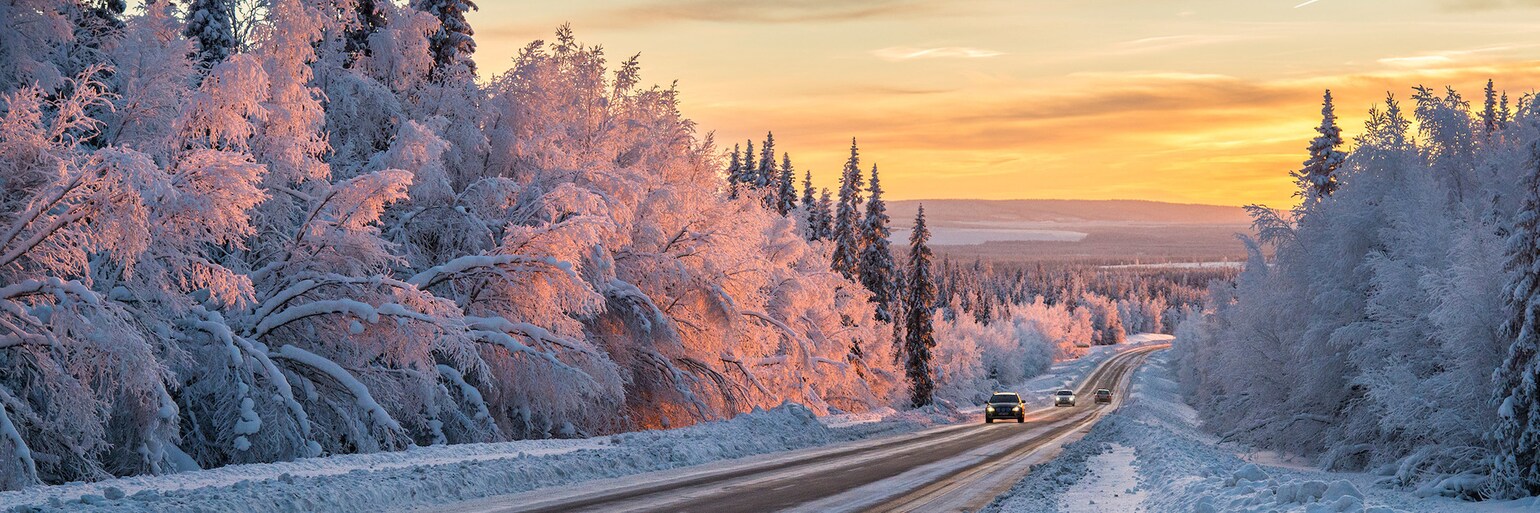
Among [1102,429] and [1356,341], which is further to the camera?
[1102,429]

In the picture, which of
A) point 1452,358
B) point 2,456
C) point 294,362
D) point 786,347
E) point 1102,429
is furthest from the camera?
point 786,347

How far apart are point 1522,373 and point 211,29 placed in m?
25.1

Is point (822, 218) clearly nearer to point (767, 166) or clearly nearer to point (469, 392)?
point (767, 166)

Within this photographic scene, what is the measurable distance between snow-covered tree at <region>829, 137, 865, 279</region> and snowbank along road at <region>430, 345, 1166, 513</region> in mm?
40143

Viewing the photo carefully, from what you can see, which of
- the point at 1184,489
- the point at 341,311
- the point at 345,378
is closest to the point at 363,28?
the point at 341,311

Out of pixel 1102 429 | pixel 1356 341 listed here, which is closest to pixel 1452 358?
pixel 1356 341

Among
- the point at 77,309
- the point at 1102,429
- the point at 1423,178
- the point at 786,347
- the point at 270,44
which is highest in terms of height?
the point at 270,44

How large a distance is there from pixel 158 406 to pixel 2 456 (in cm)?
195

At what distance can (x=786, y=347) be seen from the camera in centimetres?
3781

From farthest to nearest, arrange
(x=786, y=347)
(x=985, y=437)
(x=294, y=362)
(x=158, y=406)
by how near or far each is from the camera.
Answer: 1. (x=786, y=347)
2. (x=985, y=437)
3. (x=294, y=362)
4. (x=158, y=406)

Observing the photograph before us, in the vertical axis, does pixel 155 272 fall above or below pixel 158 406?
above

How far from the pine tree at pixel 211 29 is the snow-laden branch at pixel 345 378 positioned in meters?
7.81

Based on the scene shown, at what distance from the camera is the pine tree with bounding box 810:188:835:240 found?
78.1m

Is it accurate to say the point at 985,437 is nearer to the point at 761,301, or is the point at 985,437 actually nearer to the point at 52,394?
the point at 761,301
